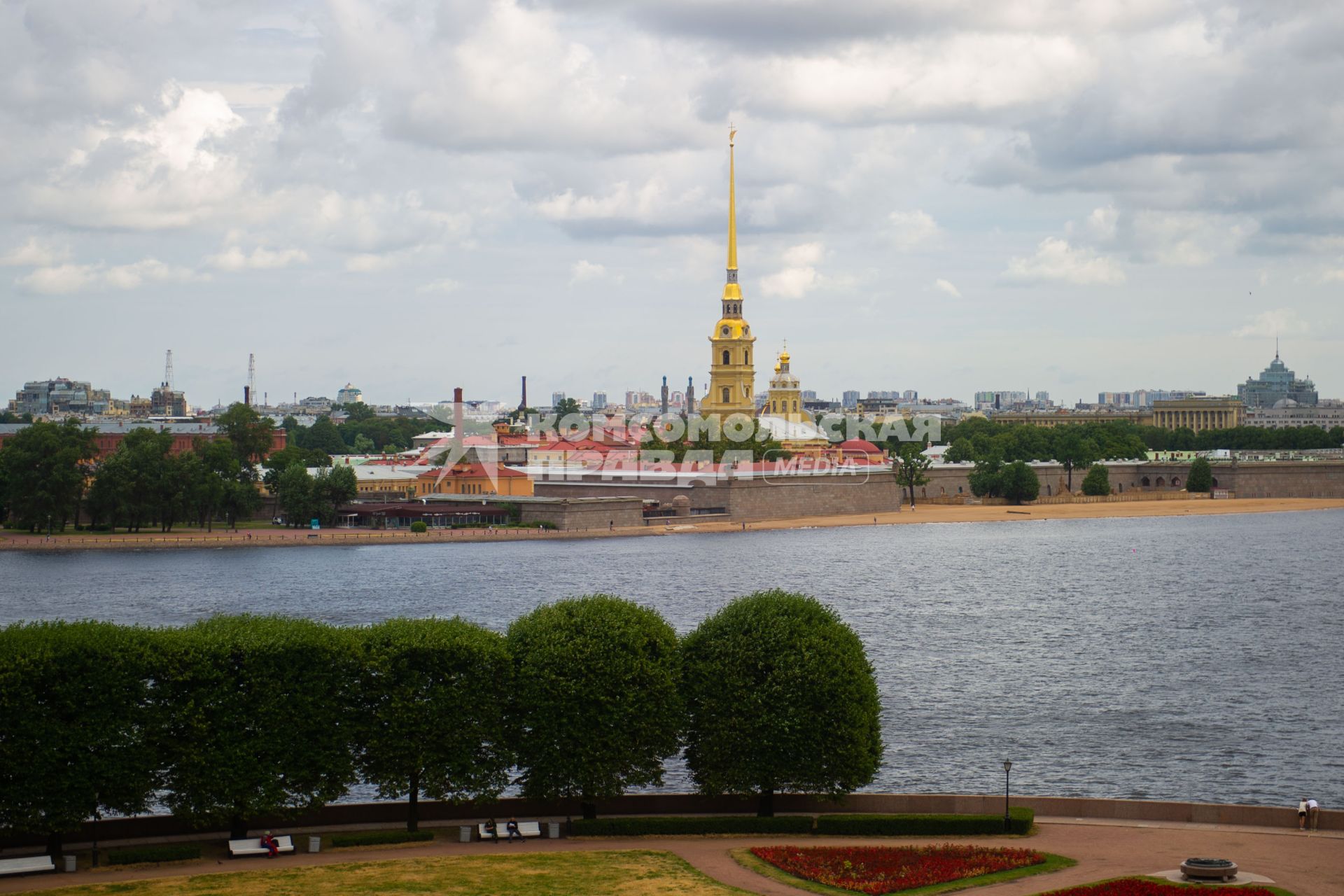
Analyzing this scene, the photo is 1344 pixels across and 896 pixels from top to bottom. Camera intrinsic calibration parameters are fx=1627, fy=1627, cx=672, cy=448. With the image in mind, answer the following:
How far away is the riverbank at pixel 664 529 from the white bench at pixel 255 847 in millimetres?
44742

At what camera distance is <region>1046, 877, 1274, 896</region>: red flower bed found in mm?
15469

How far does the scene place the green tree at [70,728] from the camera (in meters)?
17.6

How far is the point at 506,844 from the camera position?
18.5 meters

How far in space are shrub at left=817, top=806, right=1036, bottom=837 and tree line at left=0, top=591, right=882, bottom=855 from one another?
0.74 meters

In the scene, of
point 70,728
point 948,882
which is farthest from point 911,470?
point 70,728

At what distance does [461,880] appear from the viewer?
658 inches

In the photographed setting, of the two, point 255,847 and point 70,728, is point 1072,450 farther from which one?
point 70,728

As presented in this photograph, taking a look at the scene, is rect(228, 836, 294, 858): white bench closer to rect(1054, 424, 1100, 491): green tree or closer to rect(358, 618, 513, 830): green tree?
rect(358, 618, 513, 830): green tree

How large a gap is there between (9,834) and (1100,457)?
91.0m

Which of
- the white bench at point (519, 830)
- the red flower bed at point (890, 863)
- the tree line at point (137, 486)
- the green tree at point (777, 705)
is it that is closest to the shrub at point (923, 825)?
the red flower bed at point (890, 863)

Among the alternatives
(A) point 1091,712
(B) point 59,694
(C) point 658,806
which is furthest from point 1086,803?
(B) point 59,694

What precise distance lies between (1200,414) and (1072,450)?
202 ft

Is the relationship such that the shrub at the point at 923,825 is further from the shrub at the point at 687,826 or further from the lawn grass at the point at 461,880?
the lawn grass at the point at 461,880

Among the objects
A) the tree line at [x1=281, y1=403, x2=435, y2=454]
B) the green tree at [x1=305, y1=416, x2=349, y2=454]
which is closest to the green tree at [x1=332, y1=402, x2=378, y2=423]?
the tree line at [x1=281, y1=403, x2=435, y2=454]
